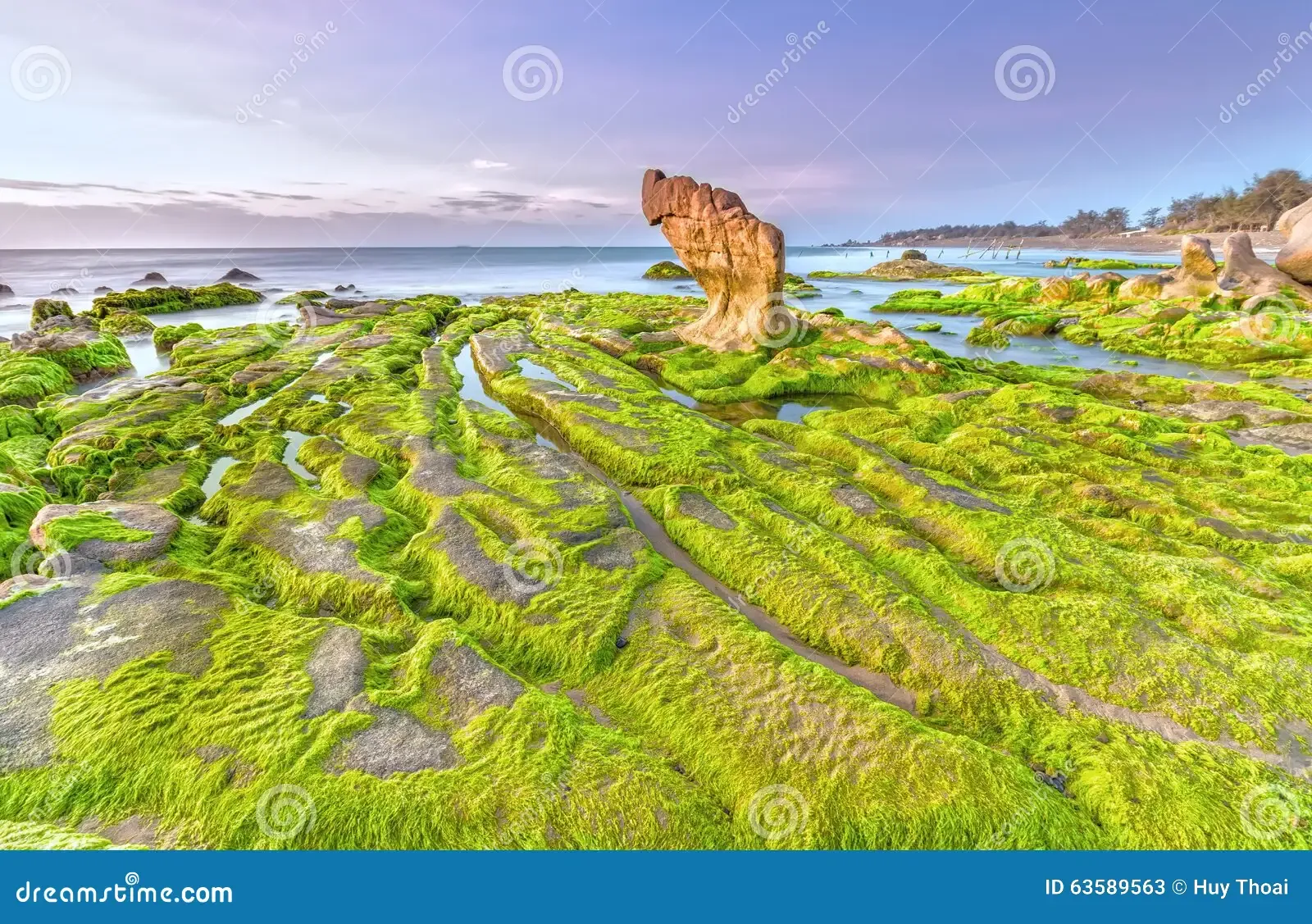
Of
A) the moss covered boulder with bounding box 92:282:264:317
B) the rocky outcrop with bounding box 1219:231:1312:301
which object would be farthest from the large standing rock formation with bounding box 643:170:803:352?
the moss covered boulder with bounding box 92:282:264:317

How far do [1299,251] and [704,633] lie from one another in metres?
48.9

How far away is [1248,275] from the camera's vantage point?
33.3 metres

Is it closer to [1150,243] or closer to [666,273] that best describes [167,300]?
[666,273]

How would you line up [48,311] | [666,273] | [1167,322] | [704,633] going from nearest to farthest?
[704,633] → [1167,322] → [48,311] → [666,273]

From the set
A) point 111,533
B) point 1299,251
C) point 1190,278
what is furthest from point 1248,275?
point 111,533

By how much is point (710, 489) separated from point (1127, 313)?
121 feet

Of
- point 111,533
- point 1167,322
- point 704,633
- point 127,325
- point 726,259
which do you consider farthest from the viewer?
point 127,325

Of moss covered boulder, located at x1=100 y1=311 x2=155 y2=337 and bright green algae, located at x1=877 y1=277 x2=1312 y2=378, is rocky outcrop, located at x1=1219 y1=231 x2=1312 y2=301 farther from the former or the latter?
moss covered boulder, located at x1=100 y1=311 x2=155 y2=337

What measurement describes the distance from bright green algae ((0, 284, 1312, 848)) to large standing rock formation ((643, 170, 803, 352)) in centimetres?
1165

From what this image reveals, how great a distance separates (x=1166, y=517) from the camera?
36.6ft

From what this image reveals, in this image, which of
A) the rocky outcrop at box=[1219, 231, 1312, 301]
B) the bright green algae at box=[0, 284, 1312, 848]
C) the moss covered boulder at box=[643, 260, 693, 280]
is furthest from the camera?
the moss covered boulder at box=[643, 260, 693, 280]

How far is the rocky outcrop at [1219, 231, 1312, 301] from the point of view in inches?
1273

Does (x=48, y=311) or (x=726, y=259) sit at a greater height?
(x=726, y=259)

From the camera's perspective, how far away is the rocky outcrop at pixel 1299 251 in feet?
108
